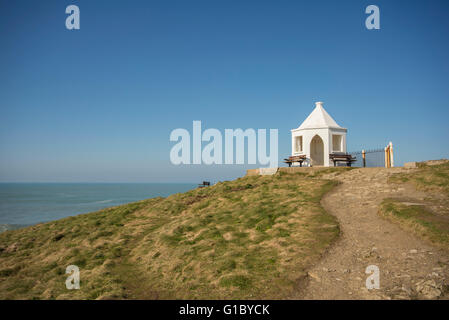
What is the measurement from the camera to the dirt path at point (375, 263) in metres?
7.05

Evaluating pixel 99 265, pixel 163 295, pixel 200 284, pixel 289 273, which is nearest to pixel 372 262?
pixel 289 273

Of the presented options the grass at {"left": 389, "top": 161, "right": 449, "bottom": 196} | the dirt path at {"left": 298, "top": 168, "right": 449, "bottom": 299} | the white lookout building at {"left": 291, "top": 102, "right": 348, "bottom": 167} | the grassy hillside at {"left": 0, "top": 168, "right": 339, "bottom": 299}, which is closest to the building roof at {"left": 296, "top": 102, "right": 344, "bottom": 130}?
the white lookout building at {"left": 291, "top": 102, "right": 348, "bottom": 167}

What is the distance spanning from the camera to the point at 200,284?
8922 mm

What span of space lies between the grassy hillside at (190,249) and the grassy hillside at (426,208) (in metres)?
2.43

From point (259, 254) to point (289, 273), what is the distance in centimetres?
182

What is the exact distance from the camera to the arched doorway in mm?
29141

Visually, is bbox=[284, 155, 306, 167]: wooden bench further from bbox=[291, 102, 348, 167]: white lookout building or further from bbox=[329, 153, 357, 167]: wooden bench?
bbox=[329, 153, 357, 167]: wooden bench

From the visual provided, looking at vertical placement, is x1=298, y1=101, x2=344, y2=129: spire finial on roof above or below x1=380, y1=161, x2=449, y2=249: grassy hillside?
above

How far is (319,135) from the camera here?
86.5ft

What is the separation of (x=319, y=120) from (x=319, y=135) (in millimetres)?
1692

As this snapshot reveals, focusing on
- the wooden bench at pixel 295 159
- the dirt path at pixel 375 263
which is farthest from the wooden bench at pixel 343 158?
the dirt path at pixel 375 263

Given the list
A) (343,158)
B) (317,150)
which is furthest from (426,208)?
(317,150)

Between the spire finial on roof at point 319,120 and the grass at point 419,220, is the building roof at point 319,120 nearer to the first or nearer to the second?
the spire finial on roof at point 319,120
